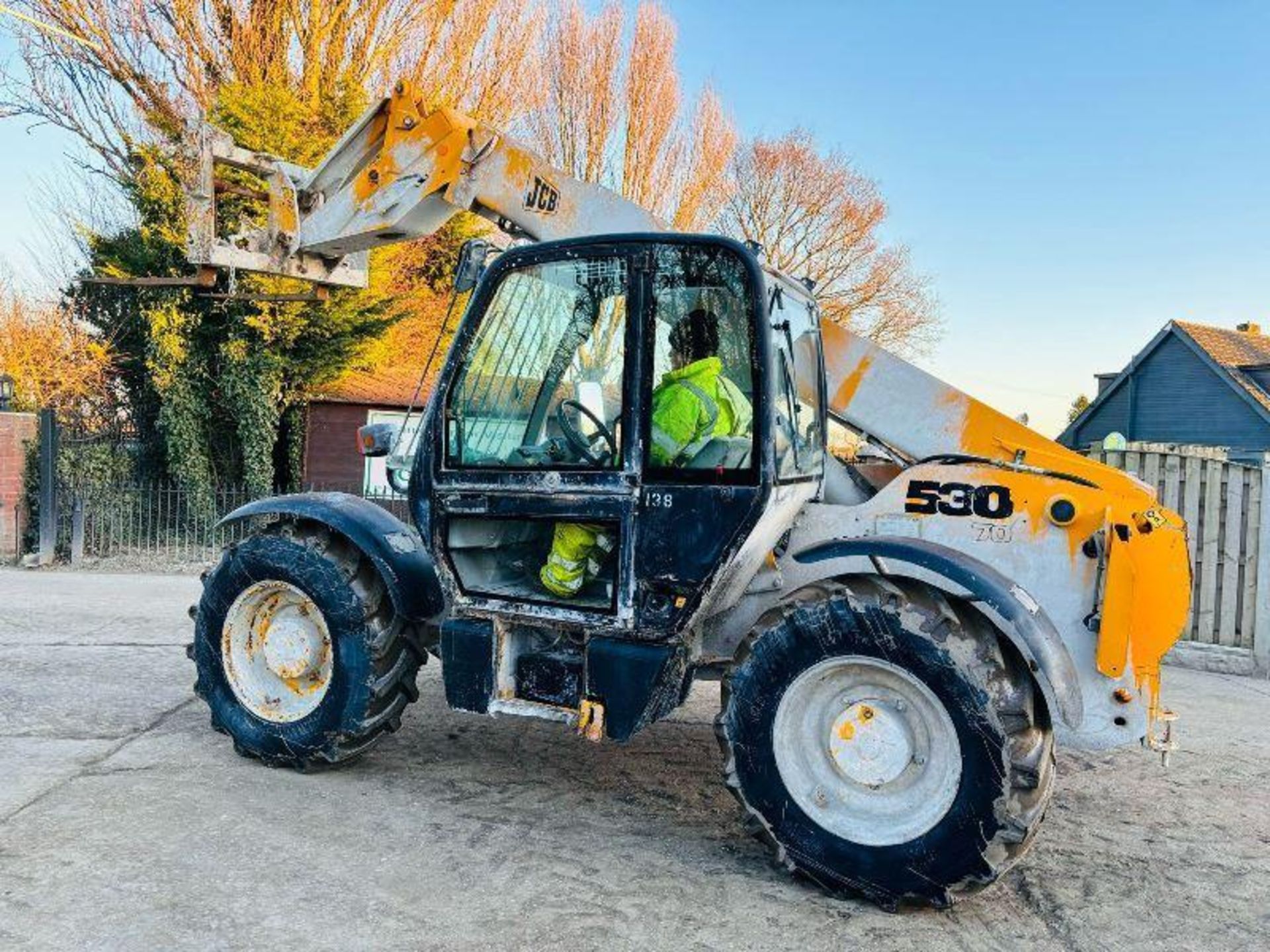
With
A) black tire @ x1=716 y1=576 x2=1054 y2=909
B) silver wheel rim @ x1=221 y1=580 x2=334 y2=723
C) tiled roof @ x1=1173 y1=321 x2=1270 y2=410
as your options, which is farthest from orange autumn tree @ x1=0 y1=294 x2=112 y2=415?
tiled roof @ x1=1173 y1=321 x2=1270 y2=410

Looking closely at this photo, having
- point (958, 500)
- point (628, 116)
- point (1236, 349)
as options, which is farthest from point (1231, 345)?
point (958, 500)

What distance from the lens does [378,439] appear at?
15.4ft

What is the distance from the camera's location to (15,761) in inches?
183

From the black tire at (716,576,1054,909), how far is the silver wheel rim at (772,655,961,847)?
0.04 metres

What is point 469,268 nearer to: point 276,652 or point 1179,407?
point 276,652

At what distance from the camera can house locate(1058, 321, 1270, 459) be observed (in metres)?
27.5

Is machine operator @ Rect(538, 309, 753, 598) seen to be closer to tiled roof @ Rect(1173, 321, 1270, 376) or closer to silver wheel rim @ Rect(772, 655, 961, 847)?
silver wheel rim @ Rect(772, 655, 961, 847)

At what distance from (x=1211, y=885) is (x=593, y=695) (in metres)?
2.46

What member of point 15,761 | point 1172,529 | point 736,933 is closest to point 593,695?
point 736,933

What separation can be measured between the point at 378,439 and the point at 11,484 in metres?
9.97

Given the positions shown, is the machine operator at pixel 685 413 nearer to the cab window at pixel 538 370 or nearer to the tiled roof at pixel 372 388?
the cab window at pixel 538 370

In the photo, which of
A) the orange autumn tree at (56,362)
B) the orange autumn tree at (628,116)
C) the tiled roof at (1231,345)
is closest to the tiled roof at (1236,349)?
the tiled roof at (1231,345)

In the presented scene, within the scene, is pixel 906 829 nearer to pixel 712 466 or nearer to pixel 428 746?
pixel 712 466

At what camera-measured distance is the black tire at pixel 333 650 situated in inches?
175
